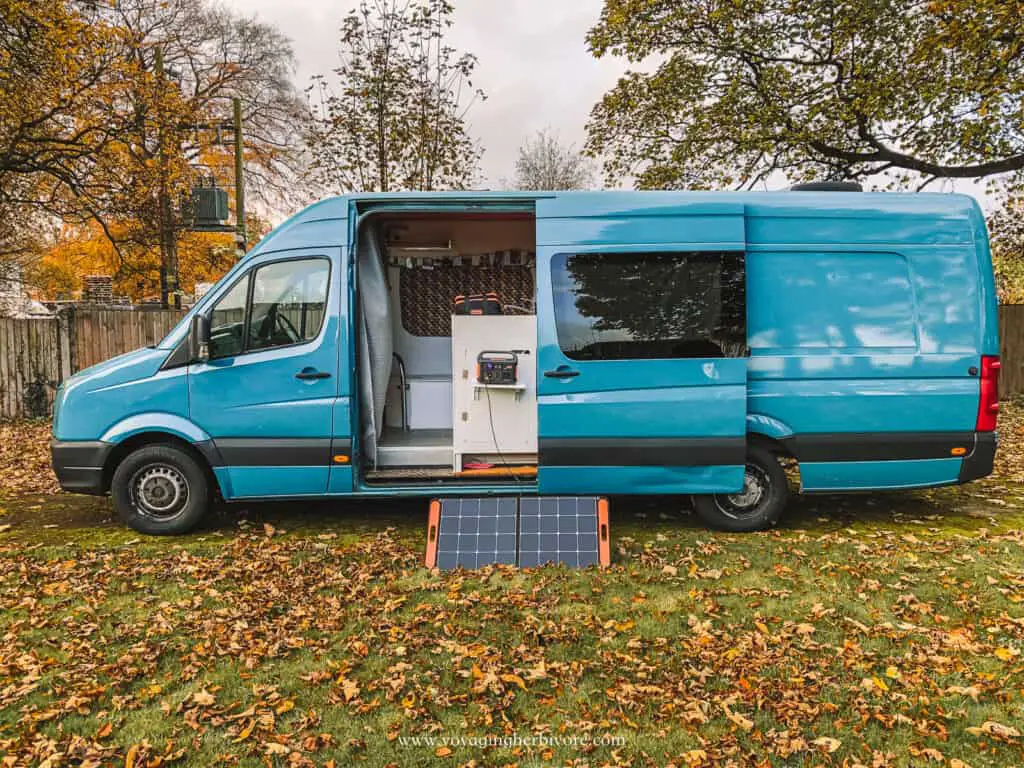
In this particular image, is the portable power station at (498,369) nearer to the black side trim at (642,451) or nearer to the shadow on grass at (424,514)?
the black side trim at (642,451)

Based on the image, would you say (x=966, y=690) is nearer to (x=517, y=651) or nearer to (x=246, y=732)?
(x=517, y=651)

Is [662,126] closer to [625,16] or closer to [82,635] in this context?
[625,16]

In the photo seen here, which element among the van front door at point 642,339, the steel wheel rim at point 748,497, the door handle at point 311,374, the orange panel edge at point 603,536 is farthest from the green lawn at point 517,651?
the door handle at point 311,374

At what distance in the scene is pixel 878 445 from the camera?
20.8 ft

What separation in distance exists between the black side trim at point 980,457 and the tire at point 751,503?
142 cm

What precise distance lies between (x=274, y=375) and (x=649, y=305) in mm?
3056

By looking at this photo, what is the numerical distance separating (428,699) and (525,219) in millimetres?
5261

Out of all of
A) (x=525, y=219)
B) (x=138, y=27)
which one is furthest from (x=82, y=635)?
(x=138, y=27)

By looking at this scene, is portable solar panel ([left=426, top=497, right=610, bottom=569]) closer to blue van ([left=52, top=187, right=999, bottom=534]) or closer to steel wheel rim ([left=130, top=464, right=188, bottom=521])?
blue van ([left=52, top=187, right=999, bottom=534])

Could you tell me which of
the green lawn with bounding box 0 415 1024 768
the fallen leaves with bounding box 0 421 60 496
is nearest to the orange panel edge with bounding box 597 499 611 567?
the green lawn with bounding box 0 415 1024 768

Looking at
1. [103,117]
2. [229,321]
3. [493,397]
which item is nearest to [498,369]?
[493,397]

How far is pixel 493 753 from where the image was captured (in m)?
3.43

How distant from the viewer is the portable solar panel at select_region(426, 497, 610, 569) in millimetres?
5746

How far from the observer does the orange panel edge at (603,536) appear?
225 inches
